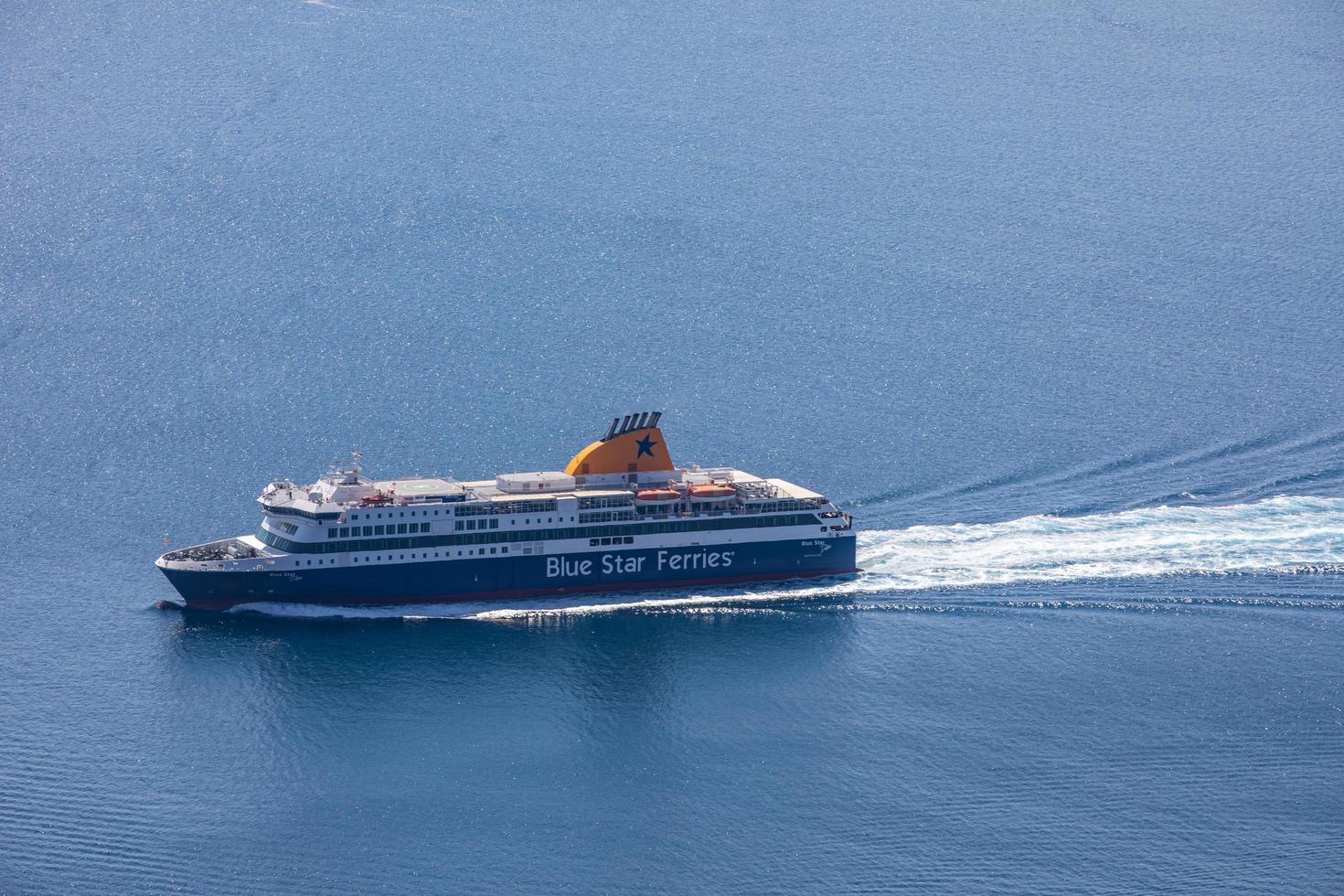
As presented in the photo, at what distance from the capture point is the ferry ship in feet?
287

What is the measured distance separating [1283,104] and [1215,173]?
1761 centimetres

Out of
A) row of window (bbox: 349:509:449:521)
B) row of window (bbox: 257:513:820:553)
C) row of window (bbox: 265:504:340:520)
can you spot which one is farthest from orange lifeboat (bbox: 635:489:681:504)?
row of window (bbox: 265:504:340:520)

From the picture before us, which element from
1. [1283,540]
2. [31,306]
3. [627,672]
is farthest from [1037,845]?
[31,306]

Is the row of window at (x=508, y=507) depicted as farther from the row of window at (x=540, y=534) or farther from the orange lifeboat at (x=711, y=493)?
the orange lifeboat at (x=711, y=493)

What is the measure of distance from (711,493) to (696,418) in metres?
14.6

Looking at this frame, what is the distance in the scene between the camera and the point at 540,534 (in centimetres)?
9050

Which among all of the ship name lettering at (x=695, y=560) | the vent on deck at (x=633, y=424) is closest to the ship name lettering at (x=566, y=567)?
the ship name lettering at (x=695, y=560)

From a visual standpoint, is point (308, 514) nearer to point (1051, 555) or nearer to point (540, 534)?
point (540, 534)

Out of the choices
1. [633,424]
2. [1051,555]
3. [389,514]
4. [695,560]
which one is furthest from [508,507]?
[1051,555]

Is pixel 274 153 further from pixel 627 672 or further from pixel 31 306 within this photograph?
pixel 627 672

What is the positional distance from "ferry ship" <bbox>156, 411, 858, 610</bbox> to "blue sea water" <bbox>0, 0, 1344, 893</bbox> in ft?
6.43

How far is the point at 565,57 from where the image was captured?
155 m

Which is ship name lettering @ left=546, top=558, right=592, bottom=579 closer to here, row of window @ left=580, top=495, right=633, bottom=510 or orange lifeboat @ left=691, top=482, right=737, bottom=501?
row of window @ left=580, top=495, right=633, bottom=510

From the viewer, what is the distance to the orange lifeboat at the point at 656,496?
91.9m
